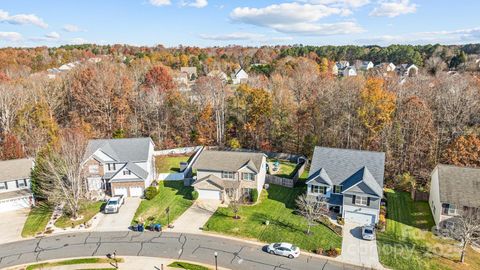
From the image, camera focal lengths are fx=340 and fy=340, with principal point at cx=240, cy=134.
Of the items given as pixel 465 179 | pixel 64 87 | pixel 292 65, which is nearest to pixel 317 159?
pixel 465 179

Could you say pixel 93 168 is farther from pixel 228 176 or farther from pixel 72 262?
pixel 228 176

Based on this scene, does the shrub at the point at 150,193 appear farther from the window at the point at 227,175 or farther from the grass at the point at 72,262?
the grass at the point at 72,262

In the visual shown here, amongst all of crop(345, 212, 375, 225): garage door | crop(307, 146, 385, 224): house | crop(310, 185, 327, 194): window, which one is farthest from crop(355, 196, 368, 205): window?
crop(310, 185, 327, 194): window

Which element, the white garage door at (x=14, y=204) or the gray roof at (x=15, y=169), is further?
the gray roof at (x=15, y=169)

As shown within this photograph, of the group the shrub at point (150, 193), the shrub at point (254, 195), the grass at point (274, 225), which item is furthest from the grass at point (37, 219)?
the shrub at point (254, 195)

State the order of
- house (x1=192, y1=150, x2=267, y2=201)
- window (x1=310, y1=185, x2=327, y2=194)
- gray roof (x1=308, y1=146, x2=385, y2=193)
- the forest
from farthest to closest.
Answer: the forest
house (x1=192, y1=150, x2=267, y2=201)
window (x1=310, y1=185, x2=327, y2=194)
gray roof (x1=308, y1=146, x2=385, y2=193)

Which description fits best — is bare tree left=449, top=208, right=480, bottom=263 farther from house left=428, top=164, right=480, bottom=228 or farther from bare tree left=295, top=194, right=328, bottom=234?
bare tree left=295, top=194, right=328, bottom=234
